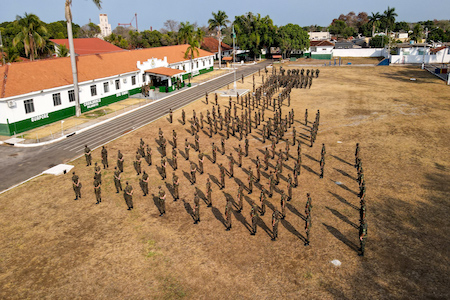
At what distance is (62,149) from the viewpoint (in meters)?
27.7

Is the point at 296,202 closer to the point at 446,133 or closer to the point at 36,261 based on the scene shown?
the point at 36,261

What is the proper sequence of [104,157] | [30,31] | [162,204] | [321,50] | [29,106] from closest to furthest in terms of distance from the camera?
1. [162,204]
2. [104,157]
3. [29,106]
4. [30,31]
5. [321,50]

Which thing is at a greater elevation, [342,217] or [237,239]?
[342,217]

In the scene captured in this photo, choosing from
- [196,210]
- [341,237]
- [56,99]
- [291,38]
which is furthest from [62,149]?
[291,38]

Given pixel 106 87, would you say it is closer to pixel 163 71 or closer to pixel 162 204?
pixel 163 71

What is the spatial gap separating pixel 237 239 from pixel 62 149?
19.3 meters

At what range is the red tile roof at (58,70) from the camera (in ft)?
107

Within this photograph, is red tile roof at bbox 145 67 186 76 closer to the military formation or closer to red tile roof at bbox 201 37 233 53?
the military formation

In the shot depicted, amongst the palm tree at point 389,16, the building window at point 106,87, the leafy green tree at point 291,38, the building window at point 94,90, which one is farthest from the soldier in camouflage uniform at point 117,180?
the palm tree at point 389,16

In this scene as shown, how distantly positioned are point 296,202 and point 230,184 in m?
4.32

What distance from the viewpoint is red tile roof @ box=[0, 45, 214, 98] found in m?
32.6

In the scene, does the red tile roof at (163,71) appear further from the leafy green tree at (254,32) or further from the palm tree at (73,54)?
the leafy green tree at (254,32)

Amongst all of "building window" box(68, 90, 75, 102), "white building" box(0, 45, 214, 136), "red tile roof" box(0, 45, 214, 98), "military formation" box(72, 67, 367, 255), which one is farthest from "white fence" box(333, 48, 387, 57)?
"building window" box(68, 90, 75, 102)

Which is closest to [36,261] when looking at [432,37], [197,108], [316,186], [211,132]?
[316,186]
